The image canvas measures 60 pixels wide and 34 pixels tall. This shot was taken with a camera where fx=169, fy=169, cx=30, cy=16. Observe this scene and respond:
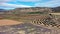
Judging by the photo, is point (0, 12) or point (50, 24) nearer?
point (50, 24)

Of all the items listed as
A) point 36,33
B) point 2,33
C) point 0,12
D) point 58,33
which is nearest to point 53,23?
point 58,33

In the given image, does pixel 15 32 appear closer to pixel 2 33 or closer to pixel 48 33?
pixel 2 33

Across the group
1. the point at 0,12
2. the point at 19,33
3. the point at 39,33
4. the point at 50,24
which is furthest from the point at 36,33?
the point at 0,12

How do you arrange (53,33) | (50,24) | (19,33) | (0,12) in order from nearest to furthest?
(19,33) → (53,33) → (50,24) → (0,12)

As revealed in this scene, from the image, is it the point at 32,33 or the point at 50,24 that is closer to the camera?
the point at 32,33

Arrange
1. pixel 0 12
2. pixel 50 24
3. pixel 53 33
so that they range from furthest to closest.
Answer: pixel 0 12 → pixel 50 24 → pixel 53 33

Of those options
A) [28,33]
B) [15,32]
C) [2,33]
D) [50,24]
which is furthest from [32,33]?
[50,24]

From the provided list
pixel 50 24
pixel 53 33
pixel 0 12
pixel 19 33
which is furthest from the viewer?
pixel 0 12

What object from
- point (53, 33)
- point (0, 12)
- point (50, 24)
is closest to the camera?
point (53, 33)

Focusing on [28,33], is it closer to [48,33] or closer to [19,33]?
[19,33]
